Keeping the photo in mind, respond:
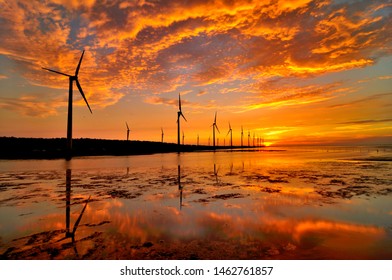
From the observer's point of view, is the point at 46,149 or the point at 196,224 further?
the point at 46,149

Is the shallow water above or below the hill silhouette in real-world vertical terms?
below

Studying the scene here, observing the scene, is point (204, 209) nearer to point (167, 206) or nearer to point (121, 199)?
point (167, 206)

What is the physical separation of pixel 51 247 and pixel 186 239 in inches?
131

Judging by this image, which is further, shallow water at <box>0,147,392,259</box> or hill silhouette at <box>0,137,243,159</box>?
hill silhouette at <box>0,137,243,159</box>

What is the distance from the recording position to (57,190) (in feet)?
45.4

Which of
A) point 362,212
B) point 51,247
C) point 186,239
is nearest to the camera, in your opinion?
point 51,247

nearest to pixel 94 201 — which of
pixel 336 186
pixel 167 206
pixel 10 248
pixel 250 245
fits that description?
pixel 167 206

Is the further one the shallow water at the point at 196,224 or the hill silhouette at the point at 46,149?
the hill silhouette at the point at 46,149

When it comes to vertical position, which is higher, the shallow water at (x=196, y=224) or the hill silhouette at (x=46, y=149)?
the hill silhouette at (x=46, y=149)

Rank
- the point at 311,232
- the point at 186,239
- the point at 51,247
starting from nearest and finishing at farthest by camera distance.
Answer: the point at 51,247, the point at 186,239, the point at 311,232

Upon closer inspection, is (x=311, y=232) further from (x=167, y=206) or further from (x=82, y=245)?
(x=82, y=245)

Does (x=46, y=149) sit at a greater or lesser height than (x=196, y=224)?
greater
